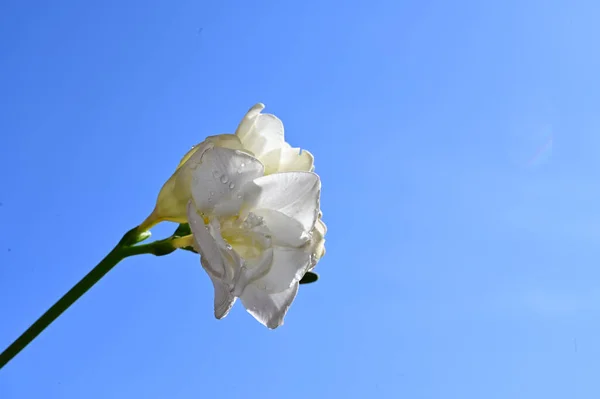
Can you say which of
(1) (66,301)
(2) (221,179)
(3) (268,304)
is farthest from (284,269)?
(1) (66,301)

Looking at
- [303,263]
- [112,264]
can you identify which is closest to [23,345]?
[112,264]

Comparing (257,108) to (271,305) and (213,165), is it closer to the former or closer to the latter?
(213,165)

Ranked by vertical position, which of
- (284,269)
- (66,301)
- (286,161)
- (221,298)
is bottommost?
(66,301)

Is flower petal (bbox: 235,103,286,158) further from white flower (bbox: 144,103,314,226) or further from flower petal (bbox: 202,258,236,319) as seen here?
flower petal (bbox: 202,258,236,319)

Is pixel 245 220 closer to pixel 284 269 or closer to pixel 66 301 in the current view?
pixel 284 269

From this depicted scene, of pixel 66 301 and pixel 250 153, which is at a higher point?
pixel 250 153

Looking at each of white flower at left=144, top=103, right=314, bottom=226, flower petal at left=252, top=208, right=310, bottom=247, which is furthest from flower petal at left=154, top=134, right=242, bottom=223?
flower petal at left=252, top=208, right=310, bottom=247
